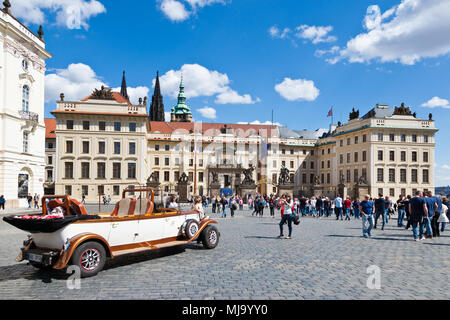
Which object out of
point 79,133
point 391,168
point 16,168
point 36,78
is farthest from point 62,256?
point 391,168

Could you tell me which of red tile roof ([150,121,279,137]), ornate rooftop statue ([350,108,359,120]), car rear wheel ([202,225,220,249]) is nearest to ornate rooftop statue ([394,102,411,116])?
ornate rooftop statue ([350,108,359,120])

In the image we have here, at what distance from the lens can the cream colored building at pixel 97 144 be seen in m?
50.2

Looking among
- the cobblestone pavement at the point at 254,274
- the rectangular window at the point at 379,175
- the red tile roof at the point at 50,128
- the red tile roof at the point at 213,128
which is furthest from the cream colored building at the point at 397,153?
the red tile roof at the point at 50,128

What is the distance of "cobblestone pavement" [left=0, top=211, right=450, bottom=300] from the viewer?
19.3ft

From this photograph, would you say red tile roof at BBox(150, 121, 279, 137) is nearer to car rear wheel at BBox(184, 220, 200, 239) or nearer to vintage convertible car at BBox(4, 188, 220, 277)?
car rear wheel at BBox(184, 220, 200, 239)

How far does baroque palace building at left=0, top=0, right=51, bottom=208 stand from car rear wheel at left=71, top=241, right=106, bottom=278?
26.9m

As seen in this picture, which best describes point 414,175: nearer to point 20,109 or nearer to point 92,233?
point 20,109

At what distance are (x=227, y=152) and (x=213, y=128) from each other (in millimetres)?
8234

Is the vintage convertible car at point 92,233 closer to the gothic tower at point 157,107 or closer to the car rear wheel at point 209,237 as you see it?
the car rear wheel at point 209,237

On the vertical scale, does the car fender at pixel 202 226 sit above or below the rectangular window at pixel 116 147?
below

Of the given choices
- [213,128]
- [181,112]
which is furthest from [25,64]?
[181,112]

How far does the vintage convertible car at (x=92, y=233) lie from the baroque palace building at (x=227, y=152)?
114 feet

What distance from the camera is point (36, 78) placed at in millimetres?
33281
